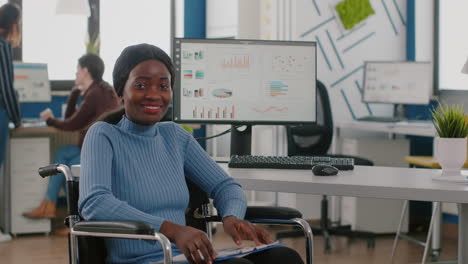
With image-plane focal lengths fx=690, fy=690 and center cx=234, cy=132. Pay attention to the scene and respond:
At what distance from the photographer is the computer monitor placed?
2762 millimetres

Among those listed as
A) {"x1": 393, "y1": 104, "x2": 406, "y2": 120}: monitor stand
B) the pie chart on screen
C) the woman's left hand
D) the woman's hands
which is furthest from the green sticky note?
the woman's hands

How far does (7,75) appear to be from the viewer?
434 centimetres

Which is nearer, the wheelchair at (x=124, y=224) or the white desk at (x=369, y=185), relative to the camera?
the wheelchair at (x=124, y=224)

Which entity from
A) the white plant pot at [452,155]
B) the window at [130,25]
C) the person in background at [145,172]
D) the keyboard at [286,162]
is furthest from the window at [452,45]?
the person in background at [145,172]

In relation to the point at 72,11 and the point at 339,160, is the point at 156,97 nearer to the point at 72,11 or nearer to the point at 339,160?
the point at 339,160

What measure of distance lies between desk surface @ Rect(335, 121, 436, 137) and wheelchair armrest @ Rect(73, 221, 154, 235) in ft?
9.15

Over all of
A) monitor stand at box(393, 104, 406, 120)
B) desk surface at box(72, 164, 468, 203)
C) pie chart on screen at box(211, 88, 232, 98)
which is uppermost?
pie chart on screen at box(211, 88, 232, 98)

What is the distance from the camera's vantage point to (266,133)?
509 centimetres

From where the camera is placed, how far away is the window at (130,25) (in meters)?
6.06

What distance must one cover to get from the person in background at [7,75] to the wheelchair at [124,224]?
2.61 metres

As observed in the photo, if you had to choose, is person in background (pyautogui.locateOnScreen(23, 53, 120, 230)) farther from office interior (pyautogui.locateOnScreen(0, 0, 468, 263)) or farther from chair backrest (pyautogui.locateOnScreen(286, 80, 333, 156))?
chair backrest (pyautogui.locateOnScreen(286, 80, 333, 156))

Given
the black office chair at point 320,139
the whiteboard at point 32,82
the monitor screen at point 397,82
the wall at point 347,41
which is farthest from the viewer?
the whiteboard at point 32,82

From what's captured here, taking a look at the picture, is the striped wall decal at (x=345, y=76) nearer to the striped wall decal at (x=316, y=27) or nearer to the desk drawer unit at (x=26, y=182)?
the striped wall decal at (x=316, y=27)

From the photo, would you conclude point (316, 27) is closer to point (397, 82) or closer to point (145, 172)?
point (397, 82)
